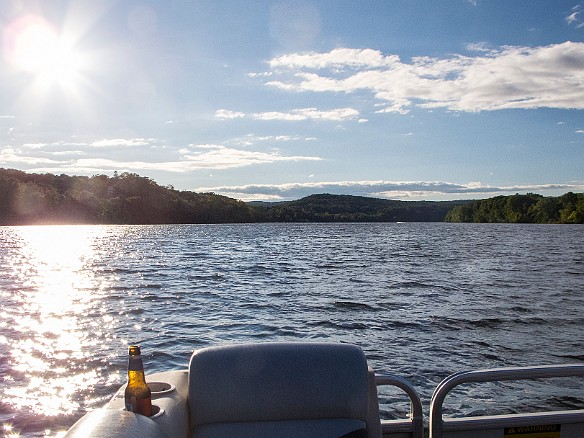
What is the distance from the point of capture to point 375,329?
14625mm

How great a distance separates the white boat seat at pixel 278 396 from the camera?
277 centimetres

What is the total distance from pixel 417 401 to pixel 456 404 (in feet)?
18.6

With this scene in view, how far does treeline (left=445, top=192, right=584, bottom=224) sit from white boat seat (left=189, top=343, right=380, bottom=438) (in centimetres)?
14911

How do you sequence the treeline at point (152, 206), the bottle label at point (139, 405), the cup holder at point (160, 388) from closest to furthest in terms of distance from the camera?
1. the bottle label at point (139, 405)
2. the cup holder at point (160, 388)
3. the treeline at point (152, 206)

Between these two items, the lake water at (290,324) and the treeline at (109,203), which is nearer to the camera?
the lake water at (290,324)

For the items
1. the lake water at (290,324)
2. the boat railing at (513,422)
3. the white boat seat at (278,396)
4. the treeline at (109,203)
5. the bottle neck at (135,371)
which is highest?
the treeline at (109,203)

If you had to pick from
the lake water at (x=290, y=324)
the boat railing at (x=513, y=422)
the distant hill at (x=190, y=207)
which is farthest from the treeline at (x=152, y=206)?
the boat railing at (x=513, y=422)

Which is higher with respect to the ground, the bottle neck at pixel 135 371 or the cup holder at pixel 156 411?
the bottle neck at pixel 135 371

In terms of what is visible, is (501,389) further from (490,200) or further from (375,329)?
(490,200)

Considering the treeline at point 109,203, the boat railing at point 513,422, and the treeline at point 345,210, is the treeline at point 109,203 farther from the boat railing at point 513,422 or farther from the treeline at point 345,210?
the boat railing at point 513,422

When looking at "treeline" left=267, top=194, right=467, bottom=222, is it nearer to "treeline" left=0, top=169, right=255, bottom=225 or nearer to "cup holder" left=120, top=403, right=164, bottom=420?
"treeline" left=0, top=169, right=255, bottom=225

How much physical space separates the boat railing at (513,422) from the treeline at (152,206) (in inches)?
5792

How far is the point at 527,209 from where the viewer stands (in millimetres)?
154750

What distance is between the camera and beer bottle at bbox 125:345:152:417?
2408 millimetres
